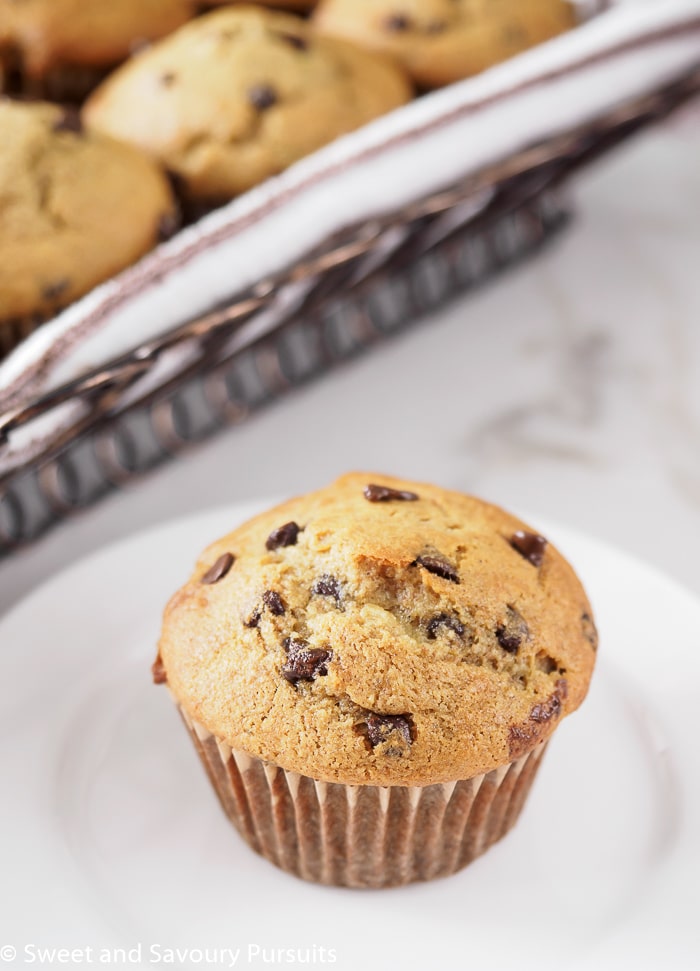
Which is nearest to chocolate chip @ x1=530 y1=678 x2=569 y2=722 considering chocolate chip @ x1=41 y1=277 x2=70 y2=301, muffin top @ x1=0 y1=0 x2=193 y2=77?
chocolate chip @ x1=41 y1=277 x2=70 y2=301

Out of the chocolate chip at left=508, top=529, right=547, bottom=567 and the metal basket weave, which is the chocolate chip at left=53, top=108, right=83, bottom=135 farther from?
the chocolate chip at left=508, top=529, right=547, bottom=567

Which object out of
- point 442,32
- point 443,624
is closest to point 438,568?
point 443,624

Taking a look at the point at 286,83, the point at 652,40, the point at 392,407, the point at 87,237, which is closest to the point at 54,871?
the point at 87,237

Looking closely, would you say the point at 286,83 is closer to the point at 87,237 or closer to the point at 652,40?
the point at 87,237

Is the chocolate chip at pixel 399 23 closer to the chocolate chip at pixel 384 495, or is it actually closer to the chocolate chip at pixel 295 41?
the chocolate chip at pixel 295 41

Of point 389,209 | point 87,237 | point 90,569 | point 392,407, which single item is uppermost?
point 87,237

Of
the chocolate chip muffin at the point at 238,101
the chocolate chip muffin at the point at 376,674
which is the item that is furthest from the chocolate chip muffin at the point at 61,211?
the chocolate chip muffin at the point at 376,674

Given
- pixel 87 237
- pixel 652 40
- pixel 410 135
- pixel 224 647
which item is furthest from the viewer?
pixel 652 40
